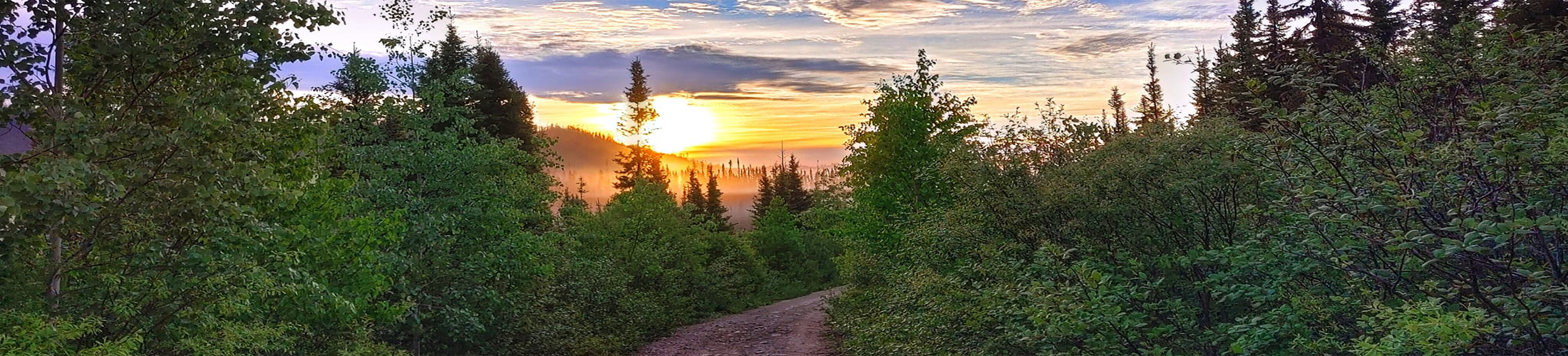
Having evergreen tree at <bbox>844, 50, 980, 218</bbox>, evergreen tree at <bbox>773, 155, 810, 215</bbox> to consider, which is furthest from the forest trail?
evergreen tree at <bbox>773, 155, 810, 215</bbox>

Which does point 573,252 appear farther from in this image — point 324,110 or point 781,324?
point 324,110

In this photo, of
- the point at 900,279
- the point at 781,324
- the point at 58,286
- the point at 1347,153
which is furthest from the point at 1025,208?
the point at 781,324

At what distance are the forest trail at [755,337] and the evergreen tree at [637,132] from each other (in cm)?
2587

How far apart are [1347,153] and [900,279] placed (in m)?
9.27

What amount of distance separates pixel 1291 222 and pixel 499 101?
102 feet

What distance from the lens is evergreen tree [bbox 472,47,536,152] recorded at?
33.7m

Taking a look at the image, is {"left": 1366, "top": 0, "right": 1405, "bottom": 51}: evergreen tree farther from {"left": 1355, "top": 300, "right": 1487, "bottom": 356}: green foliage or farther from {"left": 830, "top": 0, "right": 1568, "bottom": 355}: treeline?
{"left": 1355, "top": 300, "right": 1487, "bottom": 356}: green foliage

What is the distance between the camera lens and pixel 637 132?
64.4 metres

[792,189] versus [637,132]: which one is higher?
[637,132]

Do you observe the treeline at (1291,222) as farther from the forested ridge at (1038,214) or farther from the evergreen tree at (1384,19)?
the evergreen tree at (1384,19)

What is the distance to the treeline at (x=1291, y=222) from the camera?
5535 millimetres

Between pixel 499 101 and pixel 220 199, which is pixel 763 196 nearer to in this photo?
pixel 499 101

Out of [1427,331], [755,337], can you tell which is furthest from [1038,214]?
[755,337]

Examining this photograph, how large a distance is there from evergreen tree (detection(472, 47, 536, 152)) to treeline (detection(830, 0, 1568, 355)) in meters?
22.7
